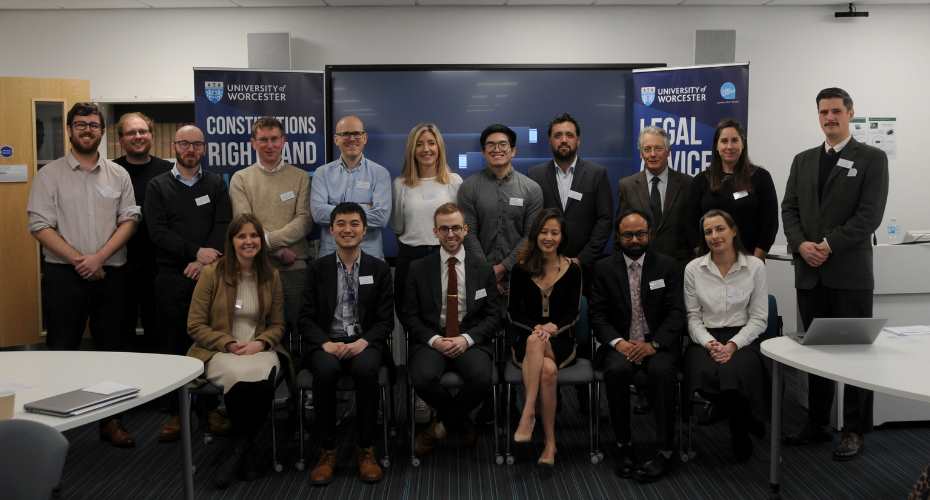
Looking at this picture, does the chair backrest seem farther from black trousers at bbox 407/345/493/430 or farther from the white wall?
the white wall

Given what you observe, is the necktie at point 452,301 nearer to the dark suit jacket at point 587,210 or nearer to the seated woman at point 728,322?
the dark suit jacket at point 587,210

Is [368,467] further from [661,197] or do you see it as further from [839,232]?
[839,232]

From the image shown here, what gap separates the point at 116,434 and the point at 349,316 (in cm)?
143

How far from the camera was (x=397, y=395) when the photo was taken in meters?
4.84

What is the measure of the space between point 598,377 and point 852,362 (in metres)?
1.18

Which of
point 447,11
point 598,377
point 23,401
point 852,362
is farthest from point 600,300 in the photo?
point 447,11

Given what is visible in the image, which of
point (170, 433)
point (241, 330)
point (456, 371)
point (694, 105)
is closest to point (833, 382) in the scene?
point (456, 371)

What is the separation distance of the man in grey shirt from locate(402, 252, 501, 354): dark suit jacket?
28cm

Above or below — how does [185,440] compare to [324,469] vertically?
above

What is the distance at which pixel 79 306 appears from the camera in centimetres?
377

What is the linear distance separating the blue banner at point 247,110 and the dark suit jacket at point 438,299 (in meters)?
2.11

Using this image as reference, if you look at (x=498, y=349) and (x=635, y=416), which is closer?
(x=498, y=349)

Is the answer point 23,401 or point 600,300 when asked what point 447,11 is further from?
point 23,401

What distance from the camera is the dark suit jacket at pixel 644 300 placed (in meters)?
3.58
